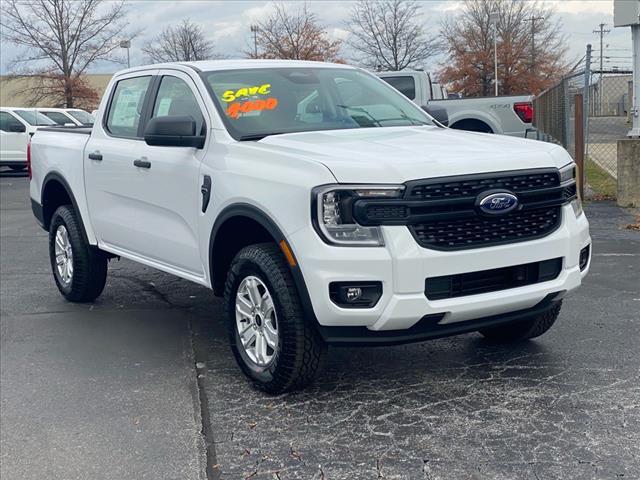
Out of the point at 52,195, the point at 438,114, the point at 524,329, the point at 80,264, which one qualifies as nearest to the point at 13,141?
the point at 52,195

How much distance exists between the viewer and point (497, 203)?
4.45 meters

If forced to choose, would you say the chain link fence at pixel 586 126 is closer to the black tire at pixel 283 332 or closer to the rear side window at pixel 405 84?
the rear side window at pixel 405 84

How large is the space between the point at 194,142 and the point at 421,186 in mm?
1684

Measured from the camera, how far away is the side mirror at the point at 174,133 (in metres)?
5.22

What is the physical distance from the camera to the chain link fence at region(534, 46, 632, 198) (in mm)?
12906

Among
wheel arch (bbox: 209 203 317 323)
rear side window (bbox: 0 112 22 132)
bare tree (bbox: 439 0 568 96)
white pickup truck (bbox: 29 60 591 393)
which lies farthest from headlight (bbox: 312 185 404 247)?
bare tree (bbox: 439 0 568 96)

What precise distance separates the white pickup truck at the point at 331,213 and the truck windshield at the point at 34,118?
18014mm

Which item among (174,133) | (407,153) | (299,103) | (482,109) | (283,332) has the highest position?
(299,103)

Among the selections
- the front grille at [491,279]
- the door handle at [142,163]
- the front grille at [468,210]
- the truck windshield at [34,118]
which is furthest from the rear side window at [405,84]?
the front grille at [491,279]

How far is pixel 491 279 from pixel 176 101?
2.62 metres

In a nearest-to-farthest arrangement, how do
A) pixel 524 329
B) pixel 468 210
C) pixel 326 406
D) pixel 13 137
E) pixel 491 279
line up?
pixel 468 210, pixel 491 279, pixel 326 406, pixel 524 329, pixel 13 137

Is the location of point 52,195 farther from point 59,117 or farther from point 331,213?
point 59,117

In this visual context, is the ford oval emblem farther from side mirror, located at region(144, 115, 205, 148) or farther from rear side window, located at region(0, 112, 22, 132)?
rear side window, located at region(0, 112, 22, 132)

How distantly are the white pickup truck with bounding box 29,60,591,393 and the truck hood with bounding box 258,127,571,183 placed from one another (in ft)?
0.04
